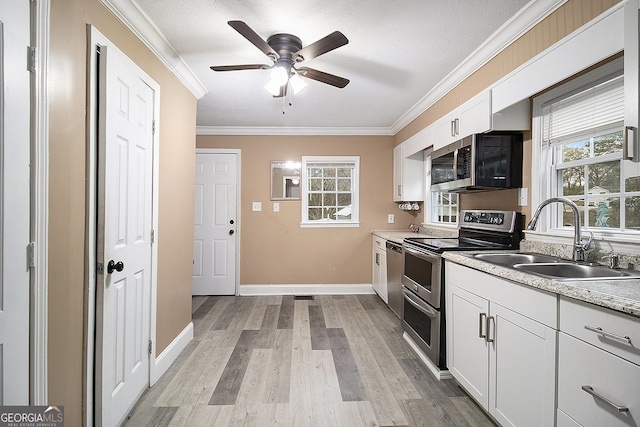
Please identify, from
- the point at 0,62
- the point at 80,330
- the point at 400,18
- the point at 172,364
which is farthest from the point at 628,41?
the point at 172,364

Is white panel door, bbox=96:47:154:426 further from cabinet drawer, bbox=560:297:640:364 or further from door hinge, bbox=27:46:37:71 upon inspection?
cabinet drawer, bbox=560:297:640:364

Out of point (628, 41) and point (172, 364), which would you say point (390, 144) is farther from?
point (172, 364)

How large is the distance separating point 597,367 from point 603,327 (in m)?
0.15

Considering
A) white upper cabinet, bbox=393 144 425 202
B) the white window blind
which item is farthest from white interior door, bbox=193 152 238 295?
the white window blind

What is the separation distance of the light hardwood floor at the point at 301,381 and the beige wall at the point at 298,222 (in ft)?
3.74

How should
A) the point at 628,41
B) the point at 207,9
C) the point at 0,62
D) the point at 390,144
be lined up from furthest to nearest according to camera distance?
the point at 390,144 < the point at 207,9 < the point at 628,41 < the point at 0,62

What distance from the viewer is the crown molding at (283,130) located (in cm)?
448

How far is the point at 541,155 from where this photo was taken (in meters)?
2.12

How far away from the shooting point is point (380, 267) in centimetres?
410

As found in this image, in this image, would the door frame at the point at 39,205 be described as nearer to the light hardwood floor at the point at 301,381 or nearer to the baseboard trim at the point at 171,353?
the light hardwood floor at the point at 301,381

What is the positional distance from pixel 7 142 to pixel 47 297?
60cm

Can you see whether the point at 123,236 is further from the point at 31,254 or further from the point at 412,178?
the point at 412,178

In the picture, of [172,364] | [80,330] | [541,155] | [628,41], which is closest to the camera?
[628,41]

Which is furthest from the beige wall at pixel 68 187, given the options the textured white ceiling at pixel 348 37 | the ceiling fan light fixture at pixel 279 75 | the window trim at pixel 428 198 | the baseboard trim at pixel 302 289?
the window trim at pixel 428 198
